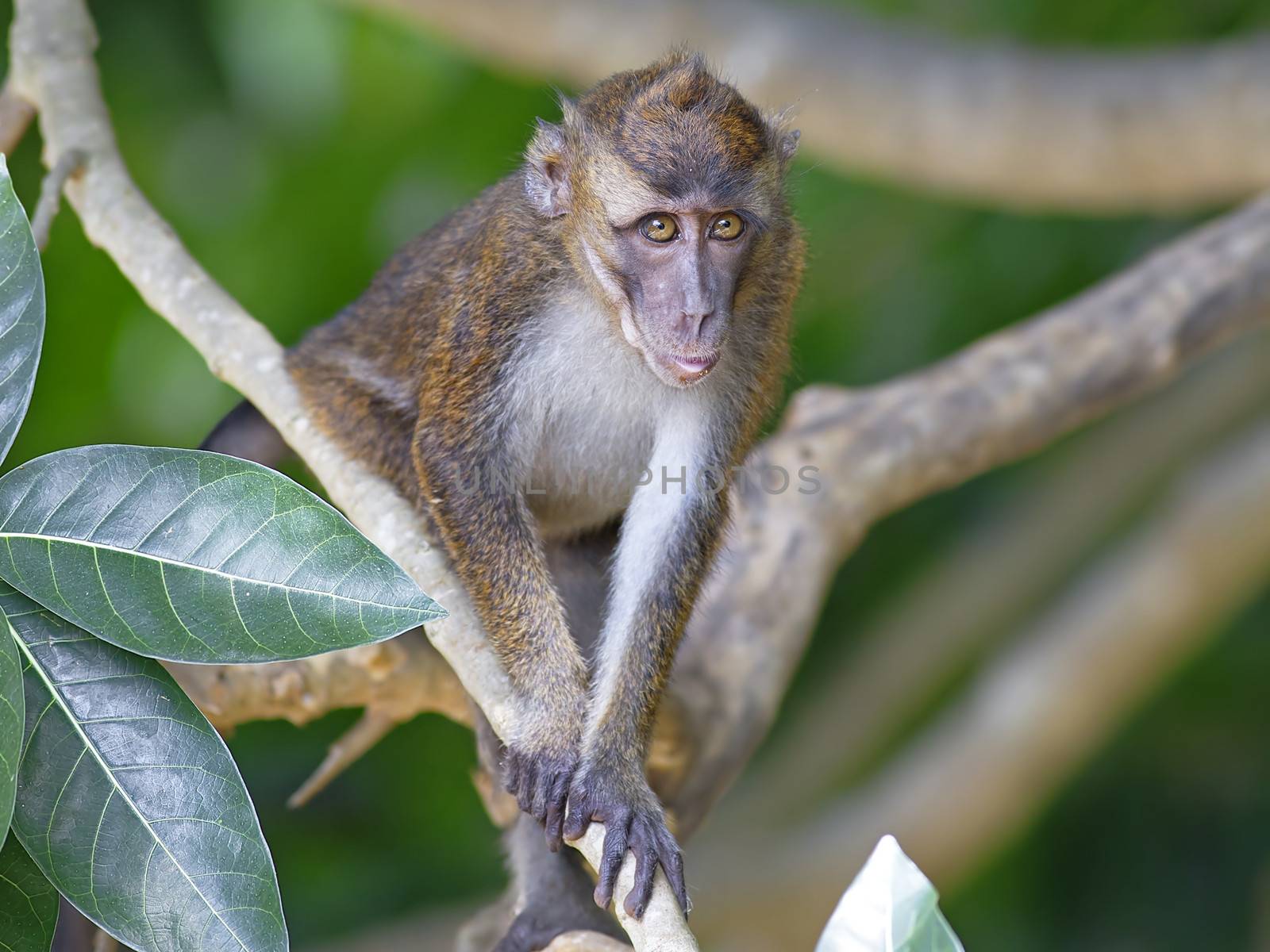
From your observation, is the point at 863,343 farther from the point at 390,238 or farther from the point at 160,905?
the point at 160,905

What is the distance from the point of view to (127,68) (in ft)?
24.5

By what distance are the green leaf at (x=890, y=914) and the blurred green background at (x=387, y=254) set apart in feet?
18.6

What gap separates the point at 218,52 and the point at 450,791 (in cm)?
435

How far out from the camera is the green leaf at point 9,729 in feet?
6.09

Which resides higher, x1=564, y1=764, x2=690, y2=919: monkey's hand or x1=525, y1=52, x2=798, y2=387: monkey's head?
x1=525, y1=52, x2=798, y2=387: monkey's head

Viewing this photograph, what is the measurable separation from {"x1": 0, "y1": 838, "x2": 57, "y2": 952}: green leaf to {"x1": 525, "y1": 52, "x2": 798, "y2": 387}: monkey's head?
1742 millimetres

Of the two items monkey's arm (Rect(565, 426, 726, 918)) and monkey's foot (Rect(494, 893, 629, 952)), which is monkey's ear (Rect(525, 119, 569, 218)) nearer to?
monkey's arm (Rect(565, 426, 726, 918))

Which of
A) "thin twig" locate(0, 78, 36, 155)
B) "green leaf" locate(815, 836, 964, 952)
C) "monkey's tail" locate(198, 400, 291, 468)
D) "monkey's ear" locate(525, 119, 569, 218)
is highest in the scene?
"thin twig" locate(0, 78, 36, 155)

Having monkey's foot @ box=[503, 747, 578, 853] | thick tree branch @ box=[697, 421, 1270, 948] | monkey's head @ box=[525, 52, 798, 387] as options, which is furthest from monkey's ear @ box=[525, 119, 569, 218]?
thick tree branch @ box=[697, 421, 1270, 948]

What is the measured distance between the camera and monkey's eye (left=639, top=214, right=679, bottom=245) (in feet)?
10.9

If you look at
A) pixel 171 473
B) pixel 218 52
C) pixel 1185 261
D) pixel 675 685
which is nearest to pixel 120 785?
pixel 171 473

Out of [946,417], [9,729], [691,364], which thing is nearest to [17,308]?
[9,729]

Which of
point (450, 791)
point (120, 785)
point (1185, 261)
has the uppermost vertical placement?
point (1185, 261)

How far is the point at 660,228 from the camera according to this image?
3.32m
